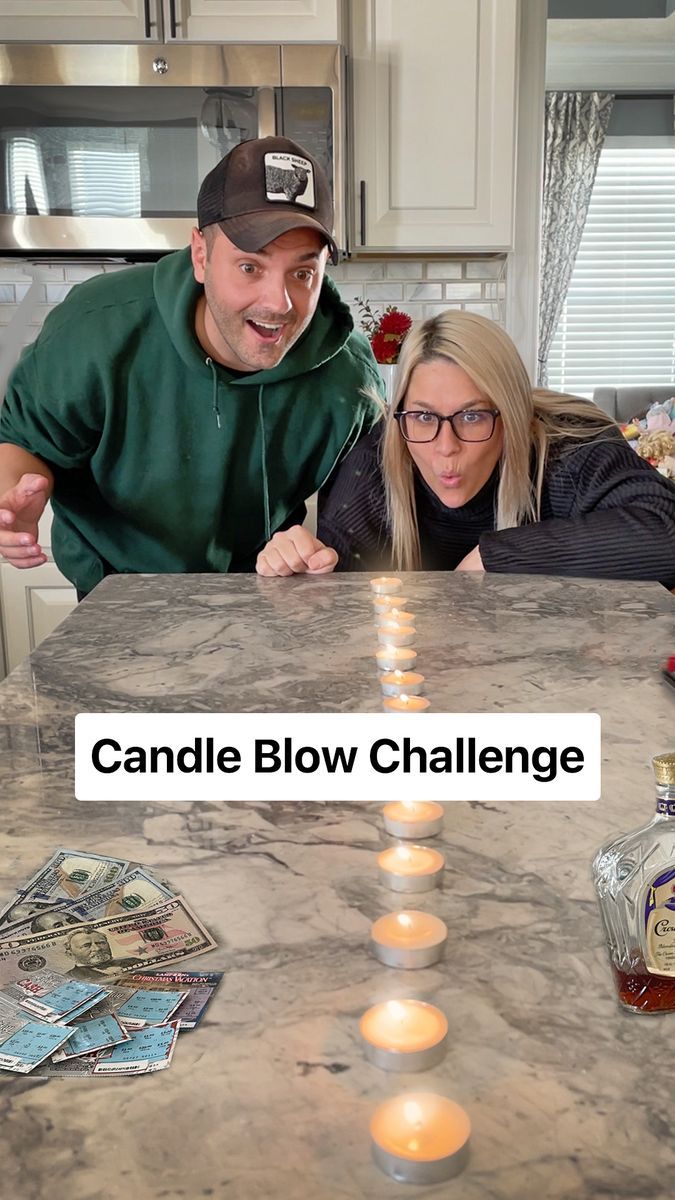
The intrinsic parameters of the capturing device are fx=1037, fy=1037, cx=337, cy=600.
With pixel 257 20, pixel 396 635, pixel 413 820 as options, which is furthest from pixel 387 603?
pixel 257 20

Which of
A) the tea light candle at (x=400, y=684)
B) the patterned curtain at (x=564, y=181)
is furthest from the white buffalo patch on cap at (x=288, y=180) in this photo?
the patterned curtain at (x=564, y=181)

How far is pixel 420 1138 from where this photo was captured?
0.47m

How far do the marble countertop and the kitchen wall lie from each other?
256cm

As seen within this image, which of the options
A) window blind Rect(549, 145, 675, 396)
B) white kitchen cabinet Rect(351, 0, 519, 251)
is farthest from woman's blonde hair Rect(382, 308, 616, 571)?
window blind Rect(549, 145, 675, 396)

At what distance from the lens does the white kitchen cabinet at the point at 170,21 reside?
302cm

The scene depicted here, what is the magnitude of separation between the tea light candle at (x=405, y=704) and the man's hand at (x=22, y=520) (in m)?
0.74

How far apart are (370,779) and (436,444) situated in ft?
3.70

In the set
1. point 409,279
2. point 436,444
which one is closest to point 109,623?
point 436,444

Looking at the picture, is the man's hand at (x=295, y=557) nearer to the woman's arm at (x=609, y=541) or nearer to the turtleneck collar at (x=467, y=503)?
the woman's arm at (x=609, y=541)

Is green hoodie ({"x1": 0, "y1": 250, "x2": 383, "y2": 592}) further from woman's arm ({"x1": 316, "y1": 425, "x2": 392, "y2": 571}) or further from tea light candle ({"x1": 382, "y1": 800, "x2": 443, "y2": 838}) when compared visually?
tea light candle ({"x1": 382, "y1": 800, "x2": 443, "y2": 838})

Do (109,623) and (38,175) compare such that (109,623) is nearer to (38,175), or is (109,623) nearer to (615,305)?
(38,175)

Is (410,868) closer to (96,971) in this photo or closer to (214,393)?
(96,971)

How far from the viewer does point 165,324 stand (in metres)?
2.06

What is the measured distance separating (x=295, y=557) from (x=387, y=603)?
283 mm
